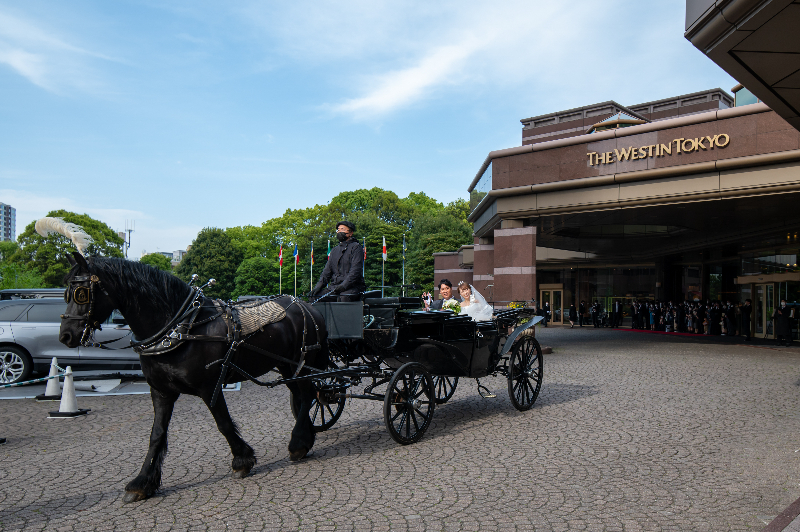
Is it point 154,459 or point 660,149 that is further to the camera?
point 660,149

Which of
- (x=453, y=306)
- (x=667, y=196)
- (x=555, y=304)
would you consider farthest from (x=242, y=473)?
Result: (x=555, y=304)

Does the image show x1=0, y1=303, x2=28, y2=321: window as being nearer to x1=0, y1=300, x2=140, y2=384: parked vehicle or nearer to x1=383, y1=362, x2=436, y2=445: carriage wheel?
x1=0, y1=300, x2=140, y2=384: parked vehicle

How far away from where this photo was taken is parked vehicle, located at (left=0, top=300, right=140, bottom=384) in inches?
411

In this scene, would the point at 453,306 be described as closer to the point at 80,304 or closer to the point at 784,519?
the point at 784,519

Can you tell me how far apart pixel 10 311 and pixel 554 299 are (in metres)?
30.8

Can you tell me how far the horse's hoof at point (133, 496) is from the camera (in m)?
4.58

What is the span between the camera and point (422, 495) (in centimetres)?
475

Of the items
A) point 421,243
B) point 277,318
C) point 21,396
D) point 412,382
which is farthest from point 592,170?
point 421,243

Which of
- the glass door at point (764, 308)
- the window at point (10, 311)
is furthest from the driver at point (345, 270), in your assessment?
the glass door at point (764, 308)

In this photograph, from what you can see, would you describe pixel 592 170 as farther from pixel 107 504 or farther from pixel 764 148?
pixel 107 504

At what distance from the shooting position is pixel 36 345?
10.6 metres

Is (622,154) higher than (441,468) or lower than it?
higher

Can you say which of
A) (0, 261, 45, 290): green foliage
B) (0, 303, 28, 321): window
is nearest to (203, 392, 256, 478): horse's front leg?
(0, 303, 28, 321): window

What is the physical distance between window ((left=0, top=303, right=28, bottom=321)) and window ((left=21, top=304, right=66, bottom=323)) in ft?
0.60
